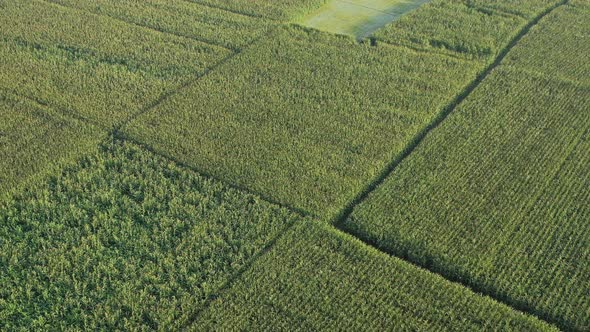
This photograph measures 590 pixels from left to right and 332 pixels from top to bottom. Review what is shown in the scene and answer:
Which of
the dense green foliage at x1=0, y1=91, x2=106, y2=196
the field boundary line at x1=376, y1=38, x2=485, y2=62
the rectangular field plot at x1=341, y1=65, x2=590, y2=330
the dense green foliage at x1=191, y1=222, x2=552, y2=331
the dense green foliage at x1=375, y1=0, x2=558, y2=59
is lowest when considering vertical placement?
the dense green foliage at x1=191, y1=222, x2=552, y2=331

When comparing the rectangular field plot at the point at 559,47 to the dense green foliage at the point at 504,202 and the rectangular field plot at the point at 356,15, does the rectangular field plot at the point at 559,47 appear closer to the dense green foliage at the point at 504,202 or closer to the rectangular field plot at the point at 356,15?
the dense green foliage at the point at 504,202

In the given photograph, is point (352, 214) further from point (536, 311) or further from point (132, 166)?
point (132, 166)

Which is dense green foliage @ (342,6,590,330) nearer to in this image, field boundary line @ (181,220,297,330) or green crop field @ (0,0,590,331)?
green crop field @ (0,0,590,331)

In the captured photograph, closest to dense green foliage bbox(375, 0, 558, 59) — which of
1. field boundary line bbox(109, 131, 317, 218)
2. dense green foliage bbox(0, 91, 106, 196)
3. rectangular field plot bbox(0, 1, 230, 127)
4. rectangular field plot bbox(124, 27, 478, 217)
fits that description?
rectangular field plot bbox(124, 27, 478, 217)

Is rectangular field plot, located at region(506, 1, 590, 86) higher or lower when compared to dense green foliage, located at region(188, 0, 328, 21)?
lower

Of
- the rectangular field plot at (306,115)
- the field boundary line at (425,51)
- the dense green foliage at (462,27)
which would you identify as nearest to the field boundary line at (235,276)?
the rectangular field plot at (306,115)

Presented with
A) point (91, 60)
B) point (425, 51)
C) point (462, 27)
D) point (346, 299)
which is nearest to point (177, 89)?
point (91, 60)
